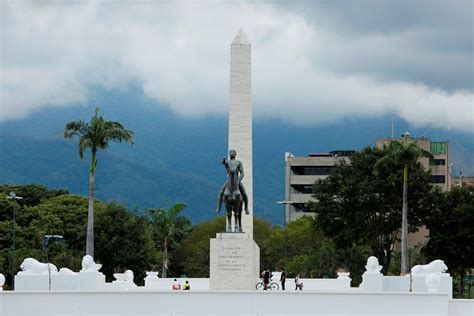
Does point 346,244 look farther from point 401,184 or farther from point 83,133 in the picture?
point 83,133

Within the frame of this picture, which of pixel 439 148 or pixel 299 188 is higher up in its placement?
pixel 439 148

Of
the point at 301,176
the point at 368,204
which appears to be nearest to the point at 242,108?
the point at 368,204

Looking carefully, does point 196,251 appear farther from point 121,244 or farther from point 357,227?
point 357,227

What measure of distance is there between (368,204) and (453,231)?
21.2 ft

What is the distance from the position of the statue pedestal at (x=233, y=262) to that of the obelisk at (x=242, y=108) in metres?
7.94

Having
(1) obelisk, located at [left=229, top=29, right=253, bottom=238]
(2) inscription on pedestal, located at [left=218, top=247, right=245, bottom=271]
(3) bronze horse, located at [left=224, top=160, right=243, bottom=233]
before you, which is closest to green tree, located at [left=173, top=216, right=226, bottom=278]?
(1) obelisk, located at [left=229, top=29, right=253, bottom=238]

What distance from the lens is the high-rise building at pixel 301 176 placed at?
122 m

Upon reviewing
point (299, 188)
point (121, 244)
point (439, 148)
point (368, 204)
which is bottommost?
point (121, 244)

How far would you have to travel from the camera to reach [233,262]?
44.3 meters

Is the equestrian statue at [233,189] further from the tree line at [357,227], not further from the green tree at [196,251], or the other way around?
the green tree at [196,251]

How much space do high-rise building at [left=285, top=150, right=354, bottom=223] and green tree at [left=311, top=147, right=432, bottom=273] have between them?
41.5m

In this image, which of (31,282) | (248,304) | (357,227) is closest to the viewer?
(248,304)

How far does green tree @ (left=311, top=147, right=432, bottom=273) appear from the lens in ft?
249

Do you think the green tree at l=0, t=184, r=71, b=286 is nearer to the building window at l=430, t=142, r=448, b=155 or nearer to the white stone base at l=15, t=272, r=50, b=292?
the white stone base at l=15, t=272, r=50, b=292
